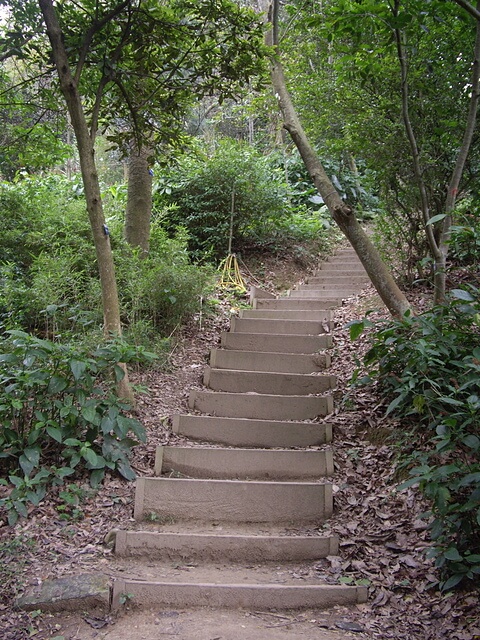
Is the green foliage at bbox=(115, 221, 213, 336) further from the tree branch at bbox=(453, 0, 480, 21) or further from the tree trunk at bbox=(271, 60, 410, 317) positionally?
the tree branch at bbox=(453, 0, 480, 21)

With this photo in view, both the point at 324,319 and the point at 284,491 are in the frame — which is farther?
the point at 324,319

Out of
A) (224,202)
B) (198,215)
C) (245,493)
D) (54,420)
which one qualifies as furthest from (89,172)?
(224,202)

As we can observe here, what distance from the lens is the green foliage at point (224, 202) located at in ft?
28.1

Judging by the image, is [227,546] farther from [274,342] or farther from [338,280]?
[338,280]

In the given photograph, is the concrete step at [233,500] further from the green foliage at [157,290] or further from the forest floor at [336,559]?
the green foliage at [157,290]

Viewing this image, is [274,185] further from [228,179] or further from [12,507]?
[12,507]

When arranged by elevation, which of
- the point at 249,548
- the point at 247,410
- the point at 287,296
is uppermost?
the point at 287,296

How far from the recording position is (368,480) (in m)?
3.98

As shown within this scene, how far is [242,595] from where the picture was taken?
119 inches

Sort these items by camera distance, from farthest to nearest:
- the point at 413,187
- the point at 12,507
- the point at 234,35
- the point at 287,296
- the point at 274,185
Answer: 1. the point at 274,185
2. the point at 287,296
3. the point at 413,187
4. the point at 234,35
5. the point at 12,507

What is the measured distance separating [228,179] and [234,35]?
11.7ft

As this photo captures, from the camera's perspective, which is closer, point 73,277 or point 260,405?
point 260,405

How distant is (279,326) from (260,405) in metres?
1.79

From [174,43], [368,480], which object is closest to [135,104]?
[174,43]
